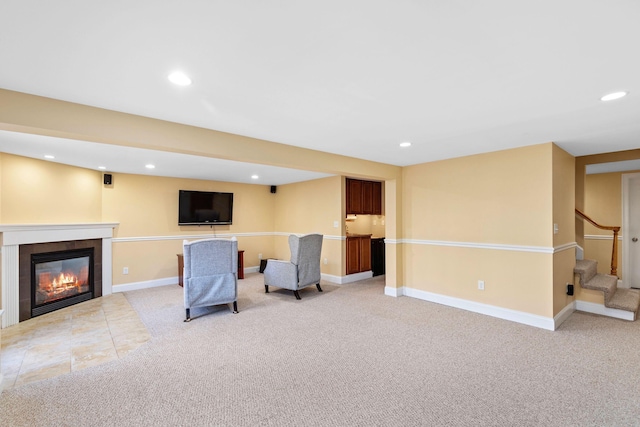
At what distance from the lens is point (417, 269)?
15.8 feet

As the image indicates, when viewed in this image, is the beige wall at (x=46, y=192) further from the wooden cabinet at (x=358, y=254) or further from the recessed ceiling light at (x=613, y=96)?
the recessed ceiling light at (x=613, y=96)

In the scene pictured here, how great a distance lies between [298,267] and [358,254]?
73.3 inches

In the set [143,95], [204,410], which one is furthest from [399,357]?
[143,95]

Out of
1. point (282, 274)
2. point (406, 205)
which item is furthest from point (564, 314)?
point (282, 274)

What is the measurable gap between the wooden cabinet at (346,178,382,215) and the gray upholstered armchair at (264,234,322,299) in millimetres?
1434

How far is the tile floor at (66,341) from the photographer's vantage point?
264 cm

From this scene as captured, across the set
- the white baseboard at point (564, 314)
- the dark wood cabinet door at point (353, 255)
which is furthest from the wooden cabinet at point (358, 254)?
the white baseboard at point (564, 314)

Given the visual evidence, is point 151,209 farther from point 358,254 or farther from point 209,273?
point 358,254

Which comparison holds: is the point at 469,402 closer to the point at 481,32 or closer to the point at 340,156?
the point at 481,32

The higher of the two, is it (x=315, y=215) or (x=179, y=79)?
(x=179, y=79)

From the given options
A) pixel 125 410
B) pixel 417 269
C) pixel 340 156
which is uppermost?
pixel 340 156

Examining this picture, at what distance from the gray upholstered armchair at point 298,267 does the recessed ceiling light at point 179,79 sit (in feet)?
10.5

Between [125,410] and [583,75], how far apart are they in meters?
3.78

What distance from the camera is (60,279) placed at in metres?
4.59
